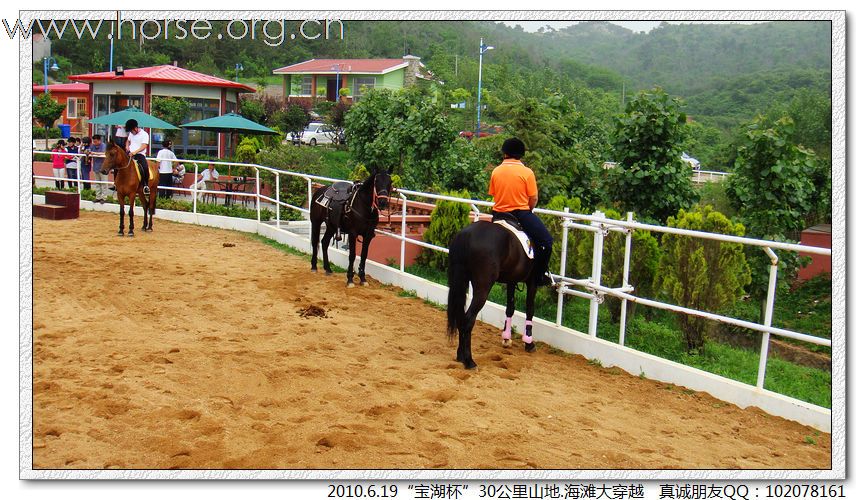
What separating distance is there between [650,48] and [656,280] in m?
99.0

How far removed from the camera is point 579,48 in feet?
364

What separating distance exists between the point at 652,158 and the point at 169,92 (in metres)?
23.9

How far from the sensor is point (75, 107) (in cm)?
4588

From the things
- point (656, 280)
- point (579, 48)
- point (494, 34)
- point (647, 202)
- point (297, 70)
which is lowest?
point (656, 280)

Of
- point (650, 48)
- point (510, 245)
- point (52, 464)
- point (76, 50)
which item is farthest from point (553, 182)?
point (650, 48)

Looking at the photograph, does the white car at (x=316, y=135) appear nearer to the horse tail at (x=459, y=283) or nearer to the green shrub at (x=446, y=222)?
the green shrub at (x=446, y=222)

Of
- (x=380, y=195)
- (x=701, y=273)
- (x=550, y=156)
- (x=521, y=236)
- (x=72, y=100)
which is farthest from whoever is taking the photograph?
(x=72, y=100)

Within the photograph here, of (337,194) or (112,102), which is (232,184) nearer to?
(337,194)

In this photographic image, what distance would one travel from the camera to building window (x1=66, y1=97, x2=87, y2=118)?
45.8m

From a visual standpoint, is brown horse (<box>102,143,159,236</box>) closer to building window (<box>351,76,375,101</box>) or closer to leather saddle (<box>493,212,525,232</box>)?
leather saddle (<box>493,212,525,232</box>)

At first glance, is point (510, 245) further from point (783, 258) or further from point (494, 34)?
point (494, 34)

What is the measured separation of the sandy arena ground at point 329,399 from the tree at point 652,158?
16.3 feet

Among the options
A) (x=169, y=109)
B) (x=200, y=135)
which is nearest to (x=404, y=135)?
(x=169, y=109)

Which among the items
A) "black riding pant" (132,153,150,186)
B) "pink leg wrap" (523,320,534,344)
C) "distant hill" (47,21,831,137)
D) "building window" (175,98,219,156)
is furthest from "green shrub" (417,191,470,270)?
"building window" (175,98,219,156)
